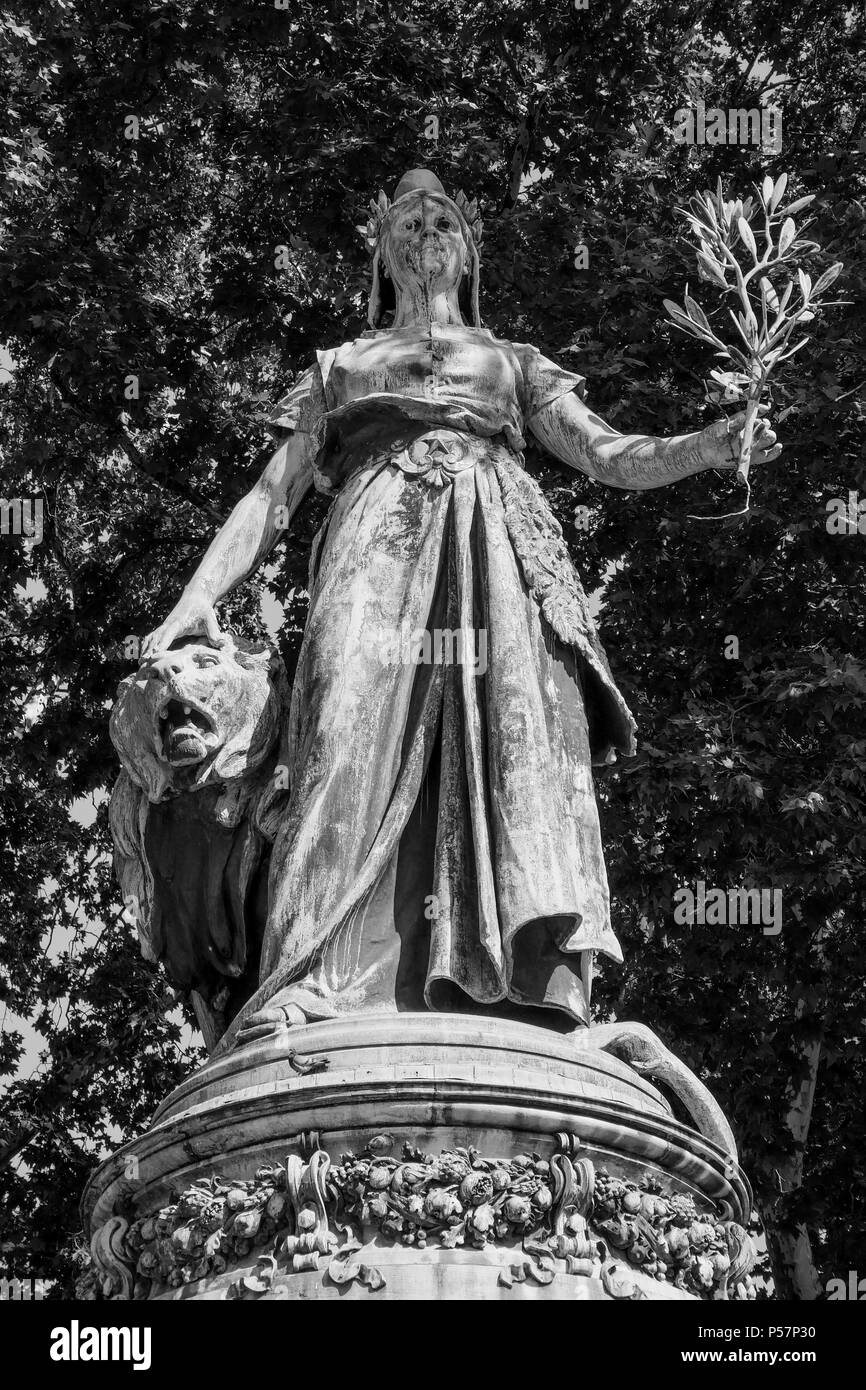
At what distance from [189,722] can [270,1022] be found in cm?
123

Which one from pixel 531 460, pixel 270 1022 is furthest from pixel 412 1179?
pixel 531 460

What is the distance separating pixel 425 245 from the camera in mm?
8555

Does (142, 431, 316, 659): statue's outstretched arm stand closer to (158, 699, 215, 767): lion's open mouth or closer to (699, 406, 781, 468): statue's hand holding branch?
(158, 699, 215, 767): lion's open mouth

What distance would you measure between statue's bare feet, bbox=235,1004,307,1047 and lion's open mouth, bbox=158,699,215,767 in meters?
1.02

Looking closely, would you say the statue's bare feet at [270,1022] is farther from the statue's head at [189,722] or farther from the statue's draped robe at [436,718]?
the statue's head at [189,722]

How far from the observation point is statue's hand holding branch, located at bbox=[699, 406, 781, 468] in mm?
6945

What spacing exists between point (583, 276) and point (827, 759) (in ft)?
12.6

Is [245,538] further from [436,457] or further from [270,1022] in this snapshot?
[270,1022]

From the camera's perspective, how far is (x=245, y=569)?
25.8 feet

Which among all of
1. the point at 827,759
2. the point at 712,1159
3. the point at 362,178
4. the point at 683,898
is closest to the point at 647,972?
the point at 683,898

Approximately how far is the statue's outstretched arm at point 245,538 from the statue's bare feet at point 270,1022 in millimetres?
1517

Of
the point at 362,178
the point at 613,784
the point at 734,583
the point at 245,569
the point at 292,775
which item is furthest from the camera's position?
the point at 362,178

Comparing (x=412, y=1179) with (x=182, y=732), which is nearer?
(x=412, y=1179)

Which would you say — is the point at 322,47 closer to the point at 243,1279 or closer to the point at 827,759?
the point at 827,759
